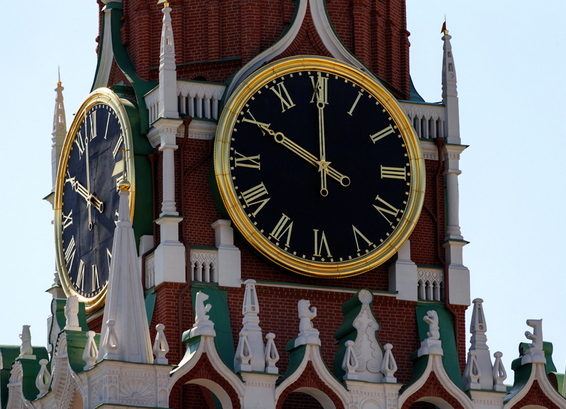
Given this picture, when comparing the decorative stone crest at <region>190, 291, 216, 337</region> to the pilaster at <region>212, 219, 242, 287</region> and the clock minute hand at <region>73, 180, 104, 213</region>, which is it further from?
the clock minute hand at <region>73, 180, 104, 213</region>

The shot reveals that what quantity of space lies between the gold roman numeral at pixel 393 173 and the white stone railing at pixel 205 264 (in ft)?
10.8

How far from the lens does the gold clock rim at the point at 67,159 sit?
114 feet

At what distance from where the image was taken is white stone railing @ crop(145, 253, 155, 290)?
34281mm

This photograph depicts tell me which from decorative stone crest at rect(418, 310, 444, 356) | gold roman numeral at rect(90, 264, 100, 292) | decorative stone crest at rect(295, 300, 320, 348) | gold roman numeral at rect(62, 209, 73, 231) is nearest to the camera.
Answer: decorative stone crest at rect(295, 300, 320, 348)

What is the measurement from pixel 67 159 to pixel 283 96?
4553 mm

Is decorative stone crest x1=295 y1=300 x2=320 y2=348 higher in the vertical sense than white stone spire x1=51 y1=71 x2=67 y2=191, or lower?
lower

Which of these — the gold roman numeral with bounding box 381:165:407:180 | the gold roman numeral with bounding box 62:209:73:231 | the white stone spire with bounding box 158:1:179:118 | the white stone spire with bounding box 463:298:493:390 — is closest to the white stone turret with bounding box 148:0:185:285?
the white stone spire with bounding box 158:1:179:118

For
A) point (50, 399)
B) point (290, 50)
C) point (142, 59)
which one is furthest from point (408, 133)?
point (50, 399)

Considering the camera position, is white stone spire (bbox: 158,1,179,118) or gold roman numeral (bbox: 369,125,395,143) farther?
gold roman numeral (bbox: 369,125,395,143)

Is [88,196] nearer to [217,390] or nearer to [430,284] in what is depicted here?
[217,390]

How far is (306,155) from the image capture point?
115ft

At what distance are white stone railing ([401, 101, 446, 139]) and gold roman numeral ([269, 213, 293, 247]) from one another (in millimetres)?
3220

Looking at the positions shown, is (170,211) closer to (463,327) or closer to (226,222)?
(226,222)

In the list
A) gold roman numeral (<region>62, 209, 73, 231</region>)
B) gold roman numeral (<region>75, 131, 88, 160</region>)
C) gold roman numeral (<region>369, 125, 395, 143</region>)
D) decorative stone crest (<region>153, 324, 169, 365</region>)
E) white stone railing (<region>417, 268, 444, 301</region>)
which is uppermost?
gold roman numeral (<region>75, 131, 88, 160</region>)
